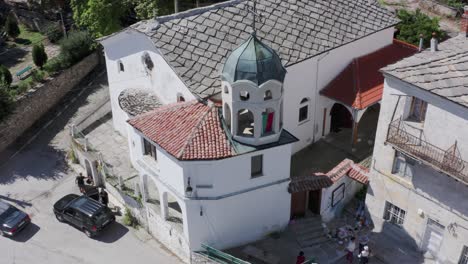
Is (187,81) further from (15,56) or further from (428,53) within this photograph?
(15,56)

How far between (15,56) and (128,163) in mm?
22709

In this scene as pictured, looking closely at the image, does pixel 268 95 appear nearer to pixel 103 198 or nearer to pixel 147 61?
pixel 147 61

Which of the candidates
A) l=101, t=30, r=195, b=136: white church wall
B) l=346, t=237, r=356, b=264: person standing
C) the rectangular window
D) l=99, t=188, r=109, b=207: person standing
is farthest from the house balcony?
l=99, t=188, r=109, b=207: person standing

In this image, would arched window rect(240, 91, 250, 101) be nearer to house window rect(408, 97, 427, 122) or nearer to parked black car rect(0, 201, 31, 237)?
house window rect(408, 97, 427, 122)

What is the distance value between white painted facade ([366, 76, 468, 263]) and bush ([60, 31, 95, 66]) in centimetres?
3011

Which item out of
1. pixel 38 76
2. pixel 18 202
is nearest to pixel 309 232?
pixel 18 202

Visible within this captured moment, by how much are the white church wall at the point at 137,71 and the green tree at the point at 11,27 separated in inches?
868

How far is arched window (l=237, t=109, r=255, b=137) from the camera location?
97.8 ft

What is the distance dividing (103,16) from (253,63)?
2419cm

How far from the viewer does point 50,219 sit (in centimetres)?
3675

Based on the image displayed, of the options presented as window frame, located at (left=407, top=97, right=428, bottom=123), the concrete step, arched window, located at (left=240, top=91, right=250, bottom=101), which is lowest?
the concrete step

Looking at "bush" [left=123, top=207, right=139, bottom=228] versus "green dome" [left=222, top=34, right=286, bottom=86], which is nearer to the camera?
"green dome" [left=222, top=34, right=286, bottom=86]

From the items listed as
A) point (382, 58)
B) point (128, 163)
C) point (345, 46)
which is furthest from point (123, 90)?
point (382, 58)

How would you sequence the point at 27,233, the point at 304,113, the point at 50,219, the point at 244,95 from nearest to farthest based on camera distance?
the point at 244,95, the point at 27,233, the point at 50,219, the point at 304,113
